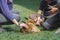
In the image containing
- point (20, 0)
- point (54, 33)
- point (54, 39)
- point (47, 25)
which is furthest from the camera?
point (20, 0)

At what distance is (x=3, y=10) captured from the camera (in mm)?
6098

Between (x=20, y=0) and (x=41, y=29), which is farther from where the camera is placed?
(x=20, y=0)

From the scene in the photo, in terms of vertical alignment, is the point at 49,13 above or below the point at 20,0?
above

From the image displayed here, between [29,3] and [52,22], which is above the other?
[52,22]

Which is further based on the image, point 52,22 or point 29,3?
point 29,3

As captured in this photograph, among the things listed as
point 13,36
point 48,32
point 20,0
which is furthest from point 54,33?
point 20,0

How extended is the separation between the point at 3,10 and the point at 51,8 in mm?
1100

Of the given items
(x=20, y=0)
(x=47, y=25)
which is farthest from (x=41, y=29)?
(x=20, y=0)

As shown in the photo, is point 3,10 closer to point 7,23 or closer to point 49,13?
point 7,23

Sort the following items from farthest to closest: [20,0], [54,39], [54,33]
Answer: [20,0] < [54,33] < [54,39]

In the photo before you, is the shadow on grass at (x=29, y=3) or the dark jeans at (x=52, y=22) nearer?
the dark jeans at (x=52, y=22)

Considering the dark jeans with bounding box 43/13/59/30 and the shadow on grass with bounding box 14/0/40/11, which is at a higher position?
the dark jeans with bounding box 43/13/59/30

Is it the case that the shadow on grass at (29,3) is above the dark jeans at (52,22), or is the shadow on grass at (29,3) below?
below

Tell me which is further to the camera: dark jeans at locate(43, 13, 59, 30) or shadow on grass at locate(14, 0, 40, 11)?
shadow on grass at locate(14, 0, 40, 11)
